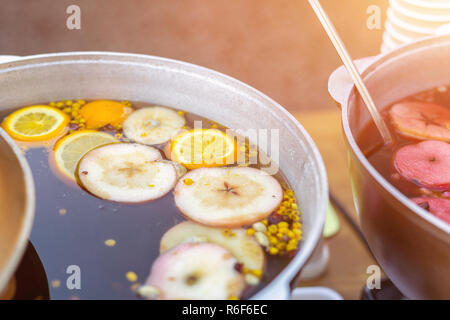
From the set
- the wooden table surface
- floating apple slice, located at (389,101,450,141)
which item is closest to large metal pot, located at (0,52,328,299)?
floating apple slice, located at (389,101,450,141)

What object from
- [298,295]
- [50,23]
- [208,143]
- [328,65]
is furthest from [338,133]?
A: [50,23]

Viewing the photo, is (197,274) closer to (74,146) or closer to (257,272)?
(257,272)

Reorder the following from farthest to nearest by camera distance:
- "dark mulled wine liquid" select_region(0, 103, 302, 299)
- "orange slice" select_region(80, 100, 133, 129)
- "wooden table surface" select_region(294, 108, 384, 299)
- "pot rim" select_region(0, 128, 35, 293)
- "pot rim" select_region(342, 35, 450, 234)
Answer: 1. "wooden table surface" select_region(294, 108, 384, 299)
2. "orange slice" select_region(80, 100, 133, 129)
3. "dark mulled wine liquid" select_region(0, 103, 302, 299)
4. "pot rim" select_region(342, 35, 450, 234)
5. "pot rim" select_region(0, 128, 35, 293)

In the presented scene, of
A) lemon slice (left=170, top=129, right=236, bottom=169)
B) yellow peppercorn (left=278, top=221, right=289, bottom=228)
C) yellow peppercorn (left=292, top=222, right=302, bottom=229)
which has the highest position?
lemon slice (left=170, top=129, right=236, bottom=169)

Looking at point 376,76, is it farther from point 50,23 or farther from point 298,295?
point 50,23

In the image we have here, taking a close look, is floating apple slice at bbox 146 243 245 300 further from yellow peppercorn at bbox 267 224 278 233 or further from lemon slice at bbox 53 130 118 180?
lemon slice at bbox 53 130 118 180

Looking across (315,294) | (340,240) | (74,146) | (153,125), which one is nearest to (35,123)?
(74,146)
